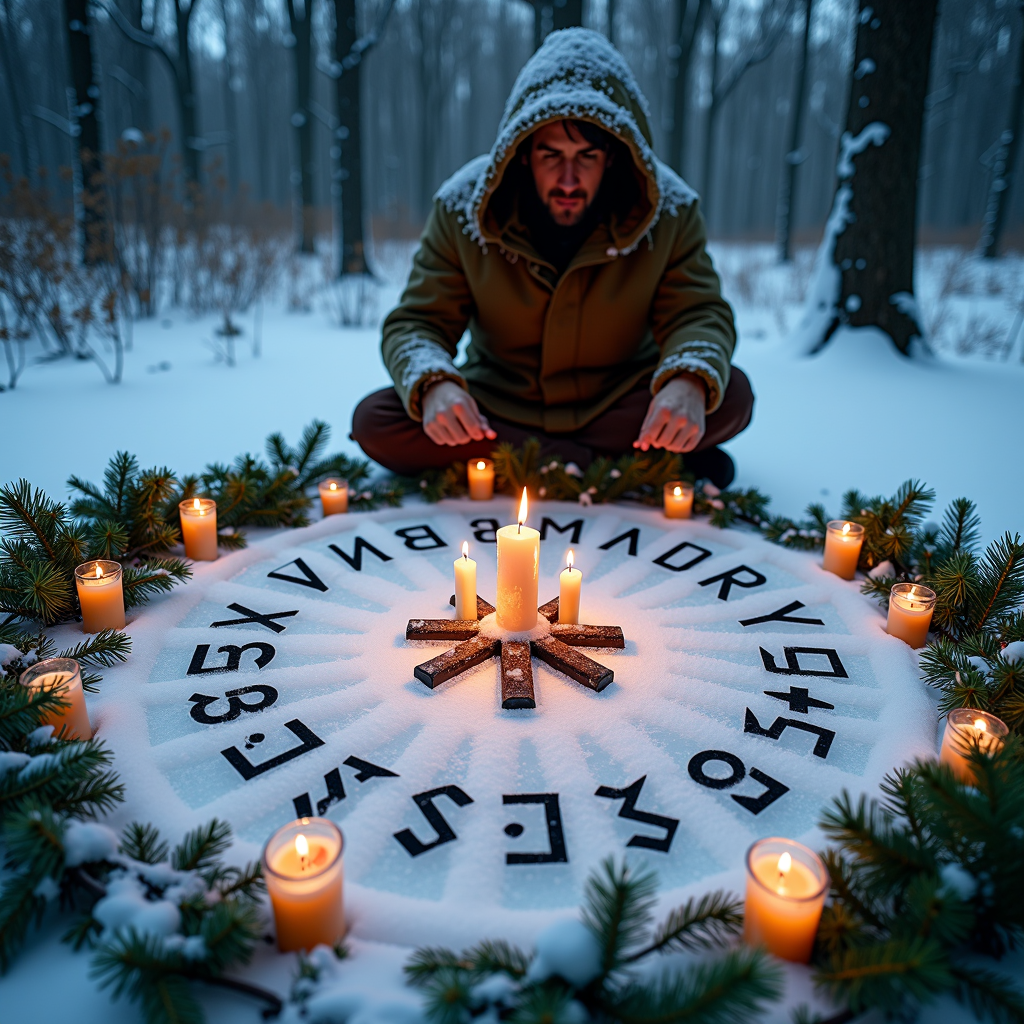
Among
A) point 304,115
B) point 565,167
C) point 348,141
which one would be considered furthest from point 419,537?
point 304,115

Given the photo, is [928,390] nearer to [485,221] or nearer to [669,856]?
[485,221]

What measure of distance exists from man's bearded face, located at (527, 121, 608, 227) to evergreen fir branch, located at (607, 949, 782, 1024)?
2.64 m

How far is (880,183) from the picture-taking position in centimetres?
489

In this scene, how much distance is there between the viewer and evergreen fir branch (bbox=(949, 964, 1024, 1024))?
3.32 ft

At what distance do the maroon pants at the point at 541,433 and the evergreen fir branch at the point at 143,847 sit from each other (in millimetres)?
2023

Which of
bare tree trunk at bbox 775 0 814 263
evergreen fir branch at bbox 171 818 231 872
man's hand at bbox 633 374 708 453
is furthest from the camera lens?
bare tree trunk at bbox 775 0 814 263

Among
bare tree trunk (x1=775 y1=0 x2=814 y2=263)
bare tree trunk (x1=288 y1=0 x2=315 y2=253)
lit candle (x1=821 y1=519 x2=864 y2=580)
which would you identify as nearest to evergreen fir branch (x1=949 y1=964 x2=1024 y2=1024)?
lit candle (x1=821 y1=519 x2=864 y2=580)

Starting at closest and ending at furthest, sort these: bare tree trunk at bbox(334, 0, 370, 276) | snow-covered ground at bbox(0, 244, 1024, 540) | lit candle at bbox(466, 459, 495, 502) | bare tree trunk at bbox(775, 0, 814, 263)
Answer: lit candle at bbox(466, 459, 495, 502), snow-covered ground at bbox(0, 244, 1024, 540), bare tree trunk at bbox(334, 0, 370, 276), bare tree trunk at bbox(775, 0, 814, 263)

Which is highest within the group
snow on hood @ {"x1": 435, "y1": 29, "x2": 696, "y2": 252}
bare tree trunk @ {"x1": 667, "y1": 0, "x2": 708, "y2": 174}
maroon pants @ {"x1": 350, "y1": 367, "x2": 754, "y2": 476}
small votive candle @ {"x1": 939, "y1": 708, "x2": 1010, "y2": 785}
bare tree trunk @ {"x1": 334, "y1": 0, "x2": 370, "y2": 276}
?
bare tree trunk @ {"x1": 667, "y1": 0, "x2": 708, "y2": 174}

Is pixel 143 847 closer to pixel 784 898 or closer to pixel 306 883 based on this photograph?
pixel 306 883

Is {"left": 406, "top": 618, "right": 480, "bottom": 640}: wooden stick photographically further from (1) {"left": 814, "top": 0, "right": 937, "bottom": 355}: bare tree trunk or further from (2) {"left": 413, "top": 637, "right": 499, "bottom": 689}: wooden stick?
(1) {"left": 814, "top": 0, "right": 937, "bottom": 355}: bare tree trunk

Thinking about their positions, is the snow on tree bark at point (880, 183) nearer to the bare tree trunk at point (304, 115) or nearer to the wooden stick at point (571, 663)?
the wooden stick at point (571, 663)

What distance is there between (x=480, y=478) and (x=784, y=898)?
2.08 meters

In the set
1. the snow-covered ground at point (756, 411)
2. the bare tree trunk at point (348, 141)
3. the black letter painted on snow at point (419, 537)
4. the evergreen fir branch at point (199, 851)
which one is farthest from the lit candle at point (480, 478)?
the bare tree trunk at point (348, 141)
